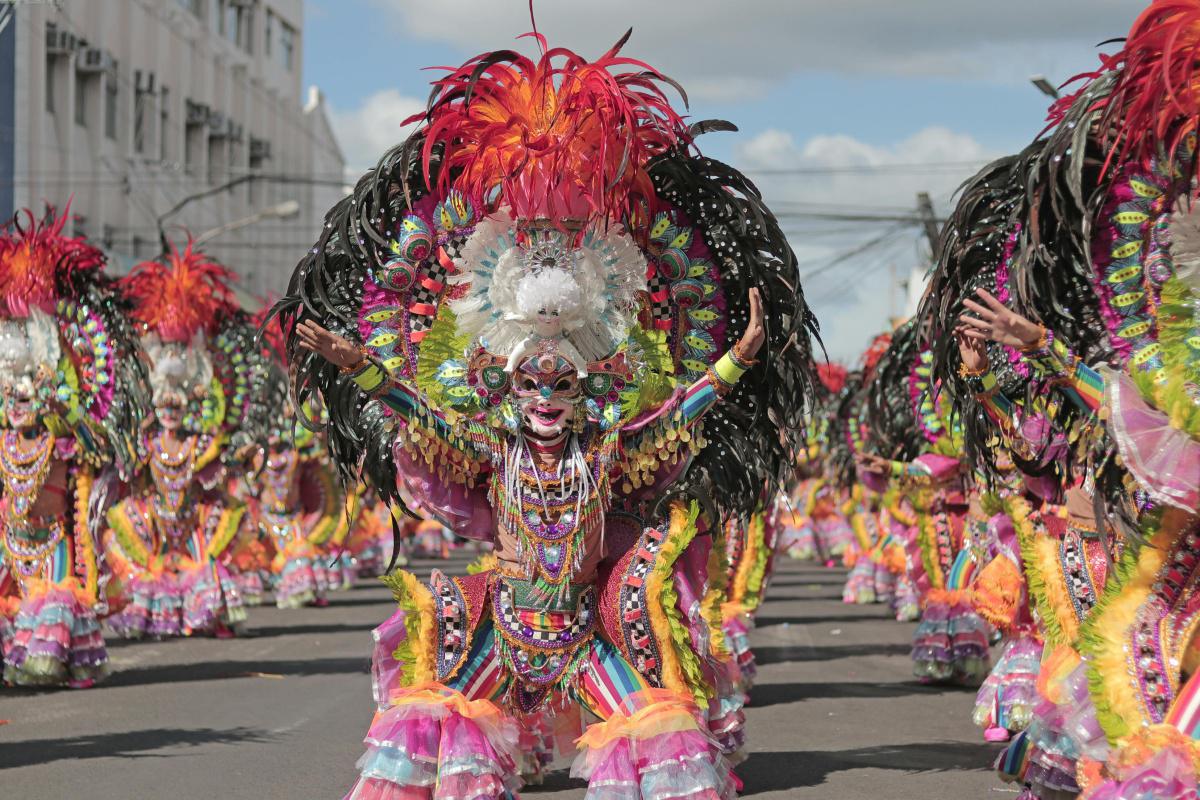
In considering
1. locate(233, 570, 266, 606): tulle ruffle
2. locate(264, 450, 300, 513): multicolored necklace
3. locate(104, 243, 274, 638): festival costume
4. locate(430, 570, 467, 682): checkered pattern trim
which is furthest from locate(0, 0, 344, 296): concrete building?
locate(430, 570, 467, 682): checkered pattern trim

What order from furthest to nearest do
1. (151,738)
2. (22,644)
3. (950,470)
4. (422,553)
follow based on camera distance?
(422,553) → (950,470) → (22,644) → (151,738)

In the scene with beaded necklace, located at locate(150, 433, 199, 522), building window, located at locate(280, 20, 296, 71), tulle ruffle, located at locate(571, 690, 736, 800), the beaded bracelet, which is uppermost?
building window, located at locate(280, 20, 296, 71)

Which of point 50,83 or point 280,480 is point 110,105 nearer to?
point 50,83

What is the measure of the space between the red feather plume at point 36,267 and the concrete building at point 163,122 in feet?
32.6

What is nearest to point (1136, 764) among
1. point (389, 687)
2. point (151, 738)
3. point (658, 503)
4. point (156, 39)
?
point (658, 503)

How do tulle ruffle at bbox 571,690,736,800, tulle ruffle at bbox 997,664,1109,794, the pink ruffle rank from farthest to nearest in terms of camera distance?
tulle ruffle at bbox 571,690,736,800
tulle ruffle at bbox 997,664,1109,794
the pink ruffle

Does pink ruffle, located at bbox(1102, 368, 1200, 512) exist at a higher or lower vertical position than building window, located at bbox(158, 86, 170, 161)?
lower

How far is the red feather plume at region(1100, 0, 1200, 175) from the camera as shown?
548 centimetres

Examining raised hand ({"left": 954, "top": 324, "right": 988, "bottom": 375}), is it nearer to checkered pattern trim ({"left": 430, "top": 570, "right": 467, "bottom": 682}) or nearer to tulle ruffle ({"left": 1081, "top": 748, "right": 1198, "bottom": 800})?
tulle ruffle ({"left": 1081, "top": 748, "right": 1198, "bottom": 800})

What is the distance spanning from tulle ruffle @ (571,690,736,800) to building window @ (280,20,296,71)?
54729 millimetres

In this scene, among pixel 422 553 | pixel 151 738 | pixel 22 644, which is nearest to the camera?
pixel 151 738

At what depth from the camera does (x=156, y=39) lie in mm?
41375

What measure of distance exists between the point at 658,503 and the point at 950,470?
5.72 m

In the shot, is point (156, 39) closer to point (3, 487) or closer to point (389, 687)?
point (3, 487)
